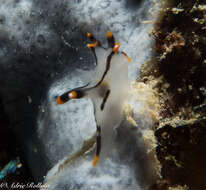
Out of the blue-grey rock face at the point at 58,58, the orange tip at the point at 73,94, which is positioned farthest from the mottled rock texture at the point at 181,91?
the orange tip at the point at 73,94

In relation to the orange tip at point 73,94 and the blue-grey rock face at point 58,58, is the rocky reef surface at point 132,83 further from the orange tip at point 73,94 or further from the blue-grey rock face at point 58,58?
the orange tip at point 73,94

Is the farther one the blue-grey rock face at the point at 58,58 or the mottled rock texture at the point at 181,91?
the blue-grey rock face at the point at 58,58

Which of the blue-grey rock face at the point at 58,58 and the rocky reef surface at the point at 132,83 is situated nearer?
the rocky reef surface at the point at 132,83

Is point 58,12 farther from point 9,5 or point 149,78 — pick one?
point 149,78

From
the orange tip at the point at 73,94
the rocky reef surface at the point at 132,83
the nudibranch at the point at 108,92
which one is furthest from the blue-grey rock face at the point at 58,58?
the orange tip at the point at 73,94

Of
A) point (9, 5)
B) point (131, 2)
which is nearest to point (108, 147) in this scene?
point (131, 2)

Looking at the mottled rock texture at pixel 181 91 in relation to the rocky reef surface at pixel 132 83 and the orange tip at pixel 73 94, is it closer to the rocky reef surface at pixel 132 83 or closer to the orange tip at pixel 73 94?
the rocky reef surface at pixel 132 83
